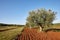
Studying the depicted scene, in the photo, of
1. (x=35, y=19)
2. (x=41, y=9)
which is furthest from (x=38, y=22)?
(x=41, y=9)

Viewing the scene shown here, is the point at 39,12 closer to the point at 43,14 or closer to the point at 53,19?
the point at 43,14

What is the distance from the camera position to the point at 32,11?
170 feet

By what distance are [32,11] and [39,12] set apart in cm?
338

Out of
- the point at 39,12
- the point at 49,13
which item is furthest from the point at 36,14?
the point at 49,13

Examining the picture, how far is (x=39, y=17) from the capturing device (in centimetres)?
4869

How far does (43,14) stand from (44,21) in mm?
2743

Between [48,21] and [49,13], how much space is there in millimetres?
3191

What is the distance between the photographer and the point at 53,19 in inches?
2005

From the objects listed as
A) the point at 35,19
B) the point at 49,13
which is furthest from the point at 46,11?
the point at 35,19

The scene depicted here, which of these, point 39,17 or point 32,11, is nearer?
point 39,17

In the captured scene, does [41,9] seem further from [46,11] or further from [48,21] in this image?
[48,21]

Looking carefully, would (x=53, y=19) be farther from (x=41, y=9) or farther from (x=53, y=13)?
(x=41, y=9)

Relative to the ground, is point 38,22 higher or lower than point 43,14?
lower

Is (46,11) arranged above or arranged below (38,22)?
above
